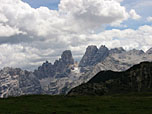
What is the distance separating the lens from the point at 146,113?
98562 mm

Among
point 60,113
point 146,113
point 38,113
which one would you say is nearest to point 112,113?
point 146,113

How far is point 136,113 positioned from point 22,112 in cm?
4787

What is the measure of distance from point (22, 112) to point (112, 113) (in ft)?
126

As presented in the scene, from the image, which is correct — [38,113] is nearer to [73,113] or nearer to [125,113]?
[73,113]

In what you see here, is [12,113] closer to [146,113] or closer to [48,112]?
[48,112]

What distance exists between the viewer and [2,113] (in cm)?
10112

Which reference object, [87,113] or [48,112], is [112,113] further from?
[48,112]

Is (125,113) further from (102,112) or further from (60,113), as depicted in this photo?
(60,113)

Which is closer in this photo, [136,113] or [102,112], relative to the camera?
[136,113]

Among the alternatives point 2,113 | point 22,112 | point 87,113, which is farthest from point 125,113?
point 2,113

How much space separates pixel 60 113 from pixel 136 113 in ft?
103

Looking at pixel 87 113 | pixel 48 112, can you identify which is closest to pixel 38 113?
pixel 48 112

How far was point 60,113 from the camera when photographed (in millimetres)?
102875

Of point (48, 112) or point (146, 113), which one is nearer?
point (146, 113)
